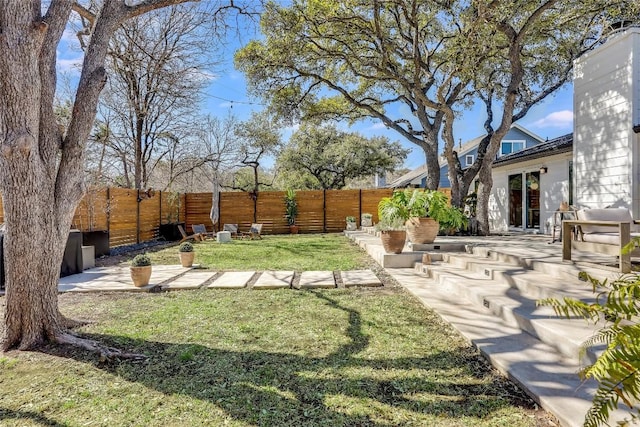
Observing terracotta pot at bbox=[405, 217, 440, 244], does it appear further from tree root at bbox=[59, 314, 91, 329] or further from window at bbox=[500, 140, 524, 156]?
window at bbox=[500, 140, 524, 156]

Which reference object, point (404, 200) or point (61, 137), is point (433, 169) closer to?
point (404, 200)

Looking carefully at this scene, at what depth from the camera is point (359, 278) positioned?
600 cm

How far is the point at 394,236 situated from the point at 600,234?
310cm

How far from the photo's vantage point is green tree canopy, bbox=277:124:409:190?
21891 mm

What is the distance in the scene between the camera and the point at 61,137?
337 centimetres

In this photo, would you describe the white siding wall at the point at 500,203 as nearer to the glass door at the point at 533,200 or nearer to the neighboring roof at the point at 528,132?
the glass door at the point at 533,200

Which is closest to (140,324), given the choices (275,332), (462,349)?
(275,332)

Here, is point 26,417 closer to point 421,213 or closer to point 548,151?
point 421,213

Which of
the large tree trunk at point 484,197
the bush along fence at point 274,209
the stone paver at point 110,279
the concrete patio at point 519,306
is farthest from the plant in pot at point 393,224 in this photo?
the bush along fence at point 274,209

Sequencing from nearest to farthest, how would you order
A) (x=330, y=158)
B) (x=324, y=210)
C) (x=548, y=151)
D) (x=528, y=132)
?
(x=548, y=151), (x=324, y=210), (x=528, y=132), (x=330, y=158)

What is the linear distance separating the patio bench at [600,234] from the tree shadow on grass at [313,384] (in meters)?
2.34

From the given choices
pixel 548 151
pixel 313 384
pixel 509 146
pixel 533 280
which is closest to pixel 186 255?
pixel 313 384

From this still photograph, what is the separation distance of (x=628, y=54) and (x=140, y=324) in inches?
364

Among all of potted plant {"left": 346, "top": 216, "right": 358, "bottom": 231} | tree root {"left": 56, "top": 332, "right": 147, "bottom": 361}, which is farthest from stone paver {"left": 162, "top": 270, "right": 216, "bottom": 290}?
potted plant {"left": 346, "top": 216, "right": 358, "bottom": 231}
